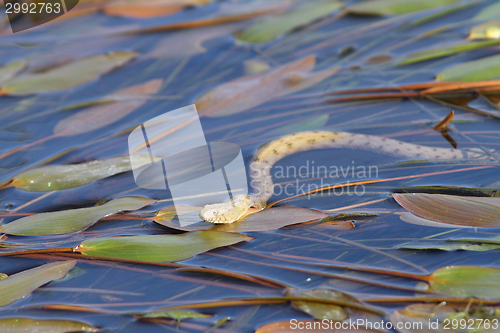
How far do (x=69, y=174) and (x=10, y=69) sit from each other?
2.03m

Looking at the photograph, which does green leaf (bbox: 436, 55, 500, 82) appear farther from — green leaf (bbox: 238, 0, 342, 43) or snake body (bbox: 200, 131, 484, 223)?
green leaf (bbox: 238, 0, 342, 43)

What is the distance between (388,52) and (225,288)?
11.0 ft

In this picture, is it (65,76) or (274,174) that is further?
(65,76)

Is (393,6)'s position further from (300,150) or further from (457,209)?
(457,209)

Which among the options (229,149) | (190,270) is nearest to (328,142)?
(229,149)

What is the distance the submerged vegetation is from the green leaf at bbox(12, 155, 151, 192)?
0.01 metres

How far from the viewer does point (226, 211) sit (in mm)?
2395

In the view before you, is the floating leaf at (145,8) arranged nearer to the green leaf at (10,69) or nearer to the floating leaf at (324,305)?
the green leaf at (10,69)

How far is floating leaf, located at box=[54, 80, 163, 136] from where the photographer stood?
3.38 metres

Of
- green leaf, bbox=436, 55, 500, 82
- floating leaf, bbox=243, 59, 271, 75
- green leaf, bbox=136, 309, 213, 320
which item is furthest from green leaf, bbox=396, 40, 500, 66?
Answer: green leaf, bbox=136, 309, 213, 320

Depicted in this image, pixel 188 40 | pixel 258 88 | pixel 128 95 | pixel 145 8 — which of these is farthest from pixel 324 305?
pixel 145 8

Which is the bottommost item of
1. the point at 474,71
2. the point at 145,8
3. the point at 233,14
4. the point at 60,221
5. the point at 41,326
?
the point at 41,326

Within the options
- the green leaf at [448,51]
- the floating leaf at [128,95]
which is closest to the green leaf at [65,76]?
the floating leaf at [128,95]

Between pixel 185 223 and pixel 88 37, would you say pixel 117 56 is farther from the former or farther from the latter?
pixel 185 223
